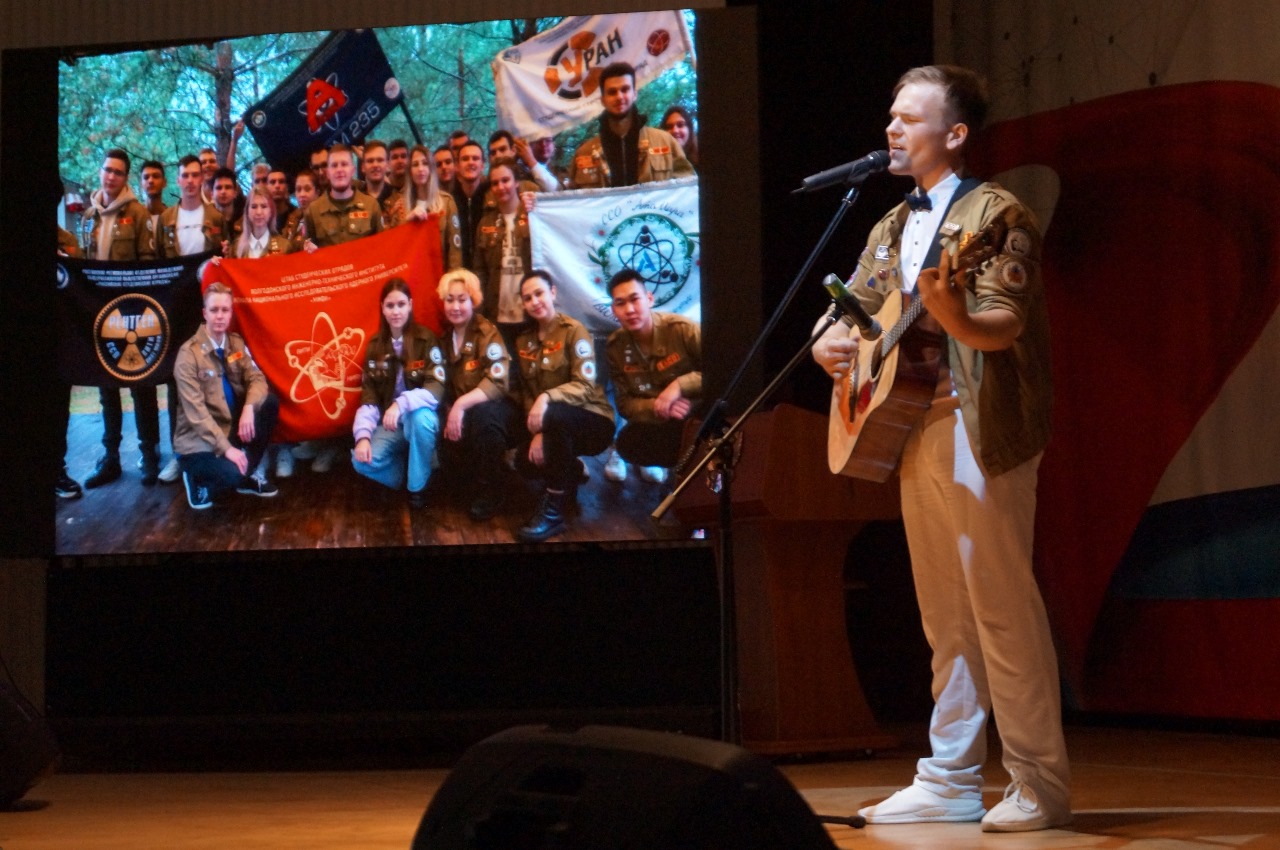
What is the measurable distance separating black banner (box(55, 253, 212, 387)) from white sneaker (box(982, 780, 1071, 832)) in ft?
9.31

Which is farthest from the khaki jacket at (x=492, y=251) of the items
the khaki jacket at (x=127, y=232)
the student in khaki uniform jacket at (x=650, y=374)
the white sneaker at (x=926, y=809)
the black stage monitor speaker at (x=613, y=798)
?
the black stage monitor speaker at (x=613, y=798)

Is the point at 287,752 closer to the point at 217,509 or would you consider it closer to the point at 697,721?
the point at 217,509

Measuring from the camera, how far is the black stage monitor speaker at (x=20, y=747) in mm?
3146

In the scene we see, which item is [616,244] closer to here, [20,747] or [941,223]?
[941,223]

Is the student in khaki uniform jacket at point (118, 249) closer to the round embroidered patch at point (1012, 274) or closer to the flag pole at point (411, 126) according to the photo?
the flag pole at point (411, 126)

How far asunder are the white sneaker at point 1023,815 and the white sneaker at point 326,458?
2.31 meters

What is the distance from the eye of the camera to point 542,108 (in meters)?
4.14

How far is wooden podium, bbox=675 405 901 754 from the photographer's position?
3760 mm

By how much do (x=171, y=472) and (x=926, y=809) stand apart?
8.42 feet

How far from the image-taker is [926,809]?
2.69 metres

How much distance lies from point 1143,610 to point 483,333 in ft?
7.44

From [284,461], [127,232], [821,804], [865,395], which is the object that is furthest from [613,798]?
[127,232]

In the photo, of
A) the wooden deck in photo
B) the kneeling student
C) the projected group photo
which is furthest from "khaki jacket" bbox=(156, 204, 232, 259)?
the wooden deck in photo

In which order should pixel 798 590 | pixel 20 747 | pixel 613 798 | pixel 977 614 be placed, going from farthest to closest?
pixel 798 590, pixel 20 747, pixel 977 614, pixel 613 798
